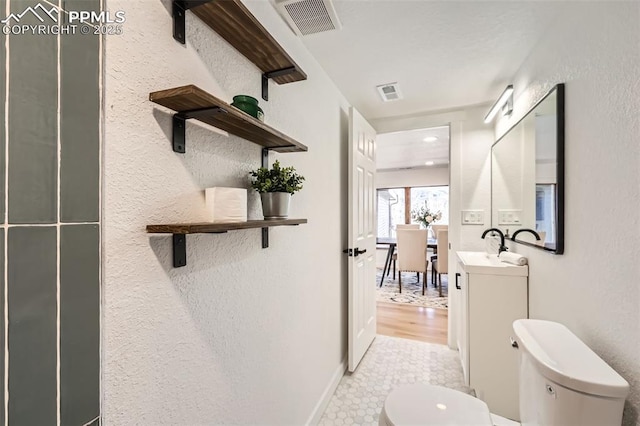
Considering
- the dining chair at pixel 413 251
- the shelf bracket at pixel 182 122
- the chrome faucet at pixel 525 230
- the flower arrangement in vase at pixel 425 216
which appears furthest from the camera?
the flower arrangement in vase at pixel 425 216

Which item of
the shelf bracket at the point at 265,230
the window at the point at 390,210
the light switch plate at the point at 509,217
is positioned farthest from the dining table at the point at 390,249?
the shelf bracket at the point at 265,230

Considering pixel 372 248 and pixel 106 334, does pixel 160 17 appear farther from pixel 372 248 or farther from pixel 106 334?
pixel 372 248

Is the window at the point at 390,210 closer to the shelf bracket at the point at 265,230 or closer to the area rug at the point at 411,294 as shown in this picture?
the area rug at the point at 411,294

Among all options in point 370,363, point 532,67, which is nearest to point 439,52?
point 532,67

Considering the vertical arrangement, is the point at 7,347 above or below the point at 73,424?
above

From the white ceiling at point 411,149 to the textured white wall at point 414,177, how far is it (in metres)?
0.13

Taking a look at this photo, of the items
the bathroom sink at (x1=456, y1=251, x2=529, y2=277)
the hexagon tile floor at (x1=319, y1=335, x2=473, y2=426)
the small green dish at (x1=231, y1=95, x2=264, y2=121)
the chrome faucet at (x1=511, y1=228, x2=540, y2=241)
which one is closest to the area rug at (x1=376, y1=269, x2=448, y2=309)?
the hexagon tile floor at (x1=319, y1=335, x2=473, y2=426)

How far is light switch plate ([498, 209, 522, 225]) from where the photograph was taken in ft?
6.42

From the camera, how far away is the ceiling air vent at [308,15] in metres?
1.25

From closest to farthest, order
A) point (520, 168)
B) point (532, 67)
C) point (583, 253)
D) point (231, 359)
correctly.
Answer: point (231, 359), point (583, 253), point (532, 67), point (520, 168)

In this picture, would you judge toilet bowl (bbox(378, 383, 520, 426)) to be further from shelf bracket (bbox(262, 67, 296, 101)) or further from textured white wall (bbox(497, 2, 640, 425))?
shelf bracket (bbox(262, 67, 296, 101))

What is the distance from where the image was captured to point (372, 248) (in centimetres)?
272

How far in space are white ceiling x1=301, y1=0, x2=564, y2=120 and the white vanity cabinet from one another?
1.30 m

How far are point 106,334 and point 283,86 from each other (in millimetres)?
1198
